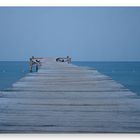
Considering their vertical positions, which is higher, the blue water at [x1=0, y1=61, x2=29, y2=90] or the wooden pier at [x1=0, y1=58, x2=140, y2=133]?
the blue water at [x1=0, y1=61, x2=29, y2=90]

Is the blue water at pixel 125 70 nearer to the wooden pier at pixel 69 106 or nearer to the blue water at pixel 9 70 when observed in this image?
the wooden pier at pixel 69 106

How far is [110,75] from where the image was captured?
17.8ft

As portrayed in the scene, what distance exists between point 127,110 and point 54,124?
592 millimetres

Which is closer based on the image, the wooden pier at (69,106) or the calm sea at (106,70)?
the wooden pier at (69,106)

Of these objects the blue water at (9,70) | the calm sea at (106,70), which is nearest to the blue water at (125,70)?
the calm sea at (106,70)

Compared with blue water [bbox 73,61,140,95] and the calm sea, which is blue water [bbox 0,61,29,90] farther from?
blue water [bbox 73,61,140,95]

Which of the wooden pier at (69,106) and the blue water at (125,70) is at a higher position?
the blue water at (125,70)

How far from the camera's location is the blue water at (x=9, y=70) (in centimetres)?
523

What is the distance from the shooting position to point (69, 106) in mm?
5156

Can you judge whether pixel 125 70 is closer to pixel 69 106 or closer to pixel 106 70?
pixel 106 70

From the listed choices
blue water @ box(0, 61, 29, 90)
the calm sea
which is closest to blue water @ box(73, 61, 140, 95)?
the calm sea

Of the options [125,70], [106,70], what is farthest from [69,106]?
[125,70]

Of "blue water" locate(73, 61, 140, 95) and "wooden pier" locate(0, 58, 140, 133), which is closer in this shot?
"wooden pier" locate(0, 58, 140, 133)

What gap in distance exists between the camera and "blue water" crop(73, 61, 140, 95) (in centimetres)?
518
